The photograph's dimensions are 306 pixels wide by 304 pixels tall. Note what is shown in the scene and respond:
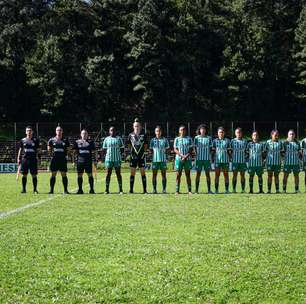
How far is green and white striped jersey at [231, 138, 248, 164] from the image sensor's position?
1744 cm

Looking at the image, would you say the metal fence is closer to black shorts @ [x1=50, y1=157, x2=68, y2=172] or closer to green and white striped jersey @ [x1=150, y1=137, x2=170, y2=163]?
green and white striped jersey @ [x1=150, y1=137, x2=170, y2=163]

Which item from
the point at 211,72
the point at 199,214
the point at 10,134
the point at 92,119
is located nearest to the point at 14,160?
the point at 10,134

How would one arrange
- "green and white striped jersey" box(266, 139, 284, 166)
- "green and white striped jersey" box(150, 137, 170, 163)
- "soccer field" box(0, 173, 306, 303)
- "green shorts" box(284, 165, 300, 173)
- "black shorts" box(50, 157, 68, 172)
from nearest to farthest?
"soccer field" box(0, 173, 306, 303), "black shorts" box(50, 157, 68, 172), "green and white striped jersey" box(150, 137, 170, 163), "green and white striped jersey" box(266, 139, 284, 166), "green shorts" box(284, 165, 300, 173)

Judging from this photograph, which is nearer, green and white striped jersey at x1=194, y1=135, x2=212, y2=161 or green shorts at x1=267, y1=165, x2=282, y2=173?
green and white striped jersey at x1=194, y1=135, x2=212, y2=161

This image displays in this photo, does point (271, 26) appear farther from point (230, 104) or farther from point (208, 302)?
point (208, 302)

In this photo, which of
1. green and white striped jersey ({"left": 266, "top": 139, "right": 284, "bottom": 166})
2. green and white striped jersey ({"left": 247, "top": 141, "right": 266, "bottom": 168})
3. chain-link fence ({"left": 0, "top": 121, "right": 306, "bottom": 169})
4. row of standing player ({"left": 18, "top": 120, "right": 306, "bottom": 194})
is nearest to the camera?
row of standing player ({"left": 18, "top": 120, "right": 306, "bottom": 194})

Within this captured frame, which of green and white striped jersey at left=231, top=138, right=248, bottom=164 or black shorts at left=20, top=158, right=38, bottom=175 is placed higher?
green and white striped jersey at left=231, top=138, right=248, bottom=164

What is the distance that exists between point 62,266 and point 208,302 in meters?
2.02

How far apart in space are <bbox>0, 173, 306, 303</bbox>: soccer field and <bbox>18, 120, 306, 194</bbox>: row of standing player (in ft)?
14.4

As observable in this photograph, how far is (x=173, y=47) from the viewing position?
166 ft

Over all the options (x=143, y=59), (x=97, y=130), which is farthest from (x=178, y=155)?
(x=143, y=59)

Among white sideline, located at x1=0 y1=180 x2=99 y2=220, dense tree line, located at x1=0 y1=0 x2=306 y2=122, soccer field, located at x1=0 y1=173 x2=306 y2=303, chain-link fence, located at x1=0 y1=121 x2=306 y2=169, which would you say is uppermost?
dense tree line, located at x1=0 y1=0 x2=306 y2=122

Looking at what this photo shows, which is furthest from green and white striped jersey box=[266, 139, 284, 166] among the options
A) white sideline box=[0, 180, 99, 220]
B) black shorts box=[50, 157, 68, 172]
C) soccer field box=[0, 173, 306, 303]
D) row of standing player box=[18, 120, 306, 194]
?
white sideline box=[0, 180, 99, 220]

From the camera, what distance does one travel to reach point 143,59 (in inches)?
1989
